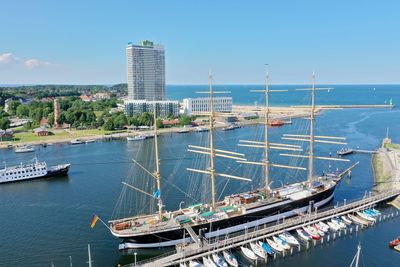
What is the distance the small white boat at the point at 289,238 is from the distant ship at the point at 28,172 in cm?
4462

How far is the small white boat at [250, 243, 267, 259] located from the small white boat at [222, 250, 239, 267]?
7.58ft

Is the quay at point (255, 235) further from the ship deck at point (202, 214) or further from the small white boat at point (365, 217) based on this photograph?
the ship deck at point (202, 214)

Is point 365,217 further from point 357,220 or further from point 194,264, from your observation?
point 194,264

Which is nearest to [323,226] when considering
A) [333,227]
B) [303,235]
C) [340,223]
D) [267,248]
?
[333,227]

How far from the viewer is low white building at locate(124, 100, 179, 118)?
142 m

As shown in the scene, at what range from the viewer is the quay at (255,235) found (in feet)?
103

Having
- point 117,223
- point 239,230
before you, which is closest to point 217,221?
point 239,230

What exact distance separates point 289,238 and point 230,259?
7626 mm

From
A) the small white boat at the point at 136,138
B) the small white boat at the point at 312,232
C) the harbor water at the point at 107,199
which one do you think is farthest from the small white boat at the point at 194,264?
the small white boat at the point at 136,138

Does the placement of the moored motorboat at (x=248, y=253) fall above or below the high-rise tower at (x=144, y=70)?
below

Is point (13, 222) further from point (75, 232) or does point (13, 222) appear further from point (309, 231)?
point (309, 231)

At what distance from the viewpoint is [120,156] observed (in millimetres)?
79312

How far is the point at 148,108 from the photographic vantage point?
143m

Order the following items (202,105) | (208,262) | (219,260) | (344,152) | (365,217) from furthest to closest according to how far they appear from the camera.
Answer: (202,105) < (344,152) < (365,217) < (219,260) < (208,262)
